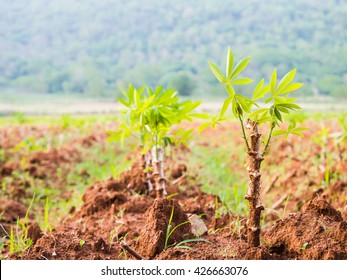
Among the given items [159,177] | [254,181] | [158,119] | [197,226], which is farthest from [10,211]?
[254,181]

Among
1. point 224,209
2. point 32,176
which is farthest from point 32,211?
point 224,209

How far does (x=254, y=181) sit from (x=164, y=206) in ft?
1.65

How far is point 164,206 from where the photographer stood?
93.0 inches

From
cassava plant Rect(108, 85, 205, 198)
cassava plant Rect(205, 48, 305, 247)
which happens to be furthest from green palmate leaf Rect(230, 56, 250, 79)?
cassava plant Rect(108, 85, 205, 198)

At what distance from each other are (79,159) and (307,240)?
5.16 meters

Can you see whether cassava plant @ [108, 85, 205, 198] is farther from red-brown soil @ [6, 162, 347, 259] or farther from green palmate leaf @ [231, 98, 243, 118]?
green palmate leaf @ [231, 98, 243, 118]

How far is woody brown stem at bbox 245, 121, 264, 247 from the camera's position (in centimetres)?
202

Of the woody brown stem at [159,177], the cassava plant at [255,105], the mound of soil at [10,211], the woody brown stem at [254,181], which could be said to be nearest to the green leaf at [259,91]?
the cassava plant at [255,105]

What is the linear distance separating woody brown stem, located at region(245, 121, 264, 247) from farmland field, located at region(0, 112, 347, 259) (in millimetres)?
60

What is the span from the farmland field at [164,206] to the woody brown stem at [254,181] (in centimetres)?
6

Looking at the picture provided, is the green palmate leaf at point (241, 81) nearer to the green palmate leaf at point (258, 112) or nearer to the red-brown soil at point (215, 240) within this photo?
the green palmate leaf at point (258, 112)

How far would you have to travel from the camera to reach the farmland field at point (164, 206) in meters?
2.18

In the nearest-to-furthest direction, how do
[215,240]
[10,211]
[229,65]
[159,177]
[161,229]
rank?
[229,65], [161,229], [215,240], [159,177], [10,211]

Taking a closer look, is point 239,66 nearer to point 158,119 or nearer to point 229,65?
point 229,65
